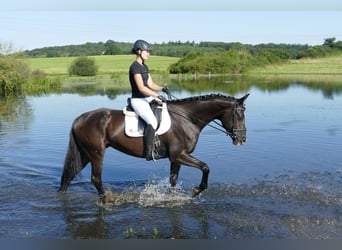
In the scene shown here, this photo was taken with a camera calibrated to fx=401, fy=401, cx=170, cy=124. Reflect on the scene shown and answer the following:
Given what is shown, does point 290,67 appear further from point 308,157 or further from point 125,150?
point 125,150

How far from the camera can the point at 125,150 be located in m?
8.16

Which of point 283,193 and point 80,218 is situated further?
point 283,193

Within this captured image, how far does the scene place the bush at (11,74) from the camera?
4247 centimetres

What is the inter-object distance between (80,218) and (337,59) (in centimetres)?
7796

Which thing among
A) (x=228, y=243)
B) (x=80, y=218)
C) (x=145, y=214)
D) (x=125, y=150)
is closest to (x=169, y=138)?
(x=125, y=150)

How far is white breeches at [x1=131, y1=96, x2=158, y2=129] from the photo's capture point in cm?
771

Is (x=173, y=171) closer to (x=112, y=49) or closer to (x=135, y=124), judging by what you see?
(x=135, y=124)

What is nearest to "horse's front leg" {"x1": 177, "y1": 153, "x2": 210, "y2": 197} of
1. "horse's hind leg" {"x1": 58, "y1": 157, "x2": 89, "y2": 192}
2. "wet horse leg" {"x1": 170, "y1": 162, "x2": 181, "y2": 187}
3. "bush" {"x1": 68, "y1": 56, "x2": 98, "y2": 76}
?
"wet horse leg" {"x1": 170, "y1": 162, "x2": 181, "y2": 187}

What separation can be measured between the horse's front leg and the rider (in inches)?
25.2

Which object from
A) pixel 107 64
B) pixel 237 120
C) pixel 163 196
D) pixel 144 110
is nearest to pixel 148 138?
pixel 144 110

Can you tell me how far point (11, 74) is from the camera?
43.0 metres

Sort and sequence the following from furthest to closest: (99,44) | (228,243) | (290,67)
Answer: (99,44) → (290,67) → (228,243)

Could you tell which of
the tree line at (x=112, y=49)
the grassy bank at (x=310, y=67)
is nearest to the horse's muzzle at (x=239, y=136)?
the grassy bank at (x=310, y=67)

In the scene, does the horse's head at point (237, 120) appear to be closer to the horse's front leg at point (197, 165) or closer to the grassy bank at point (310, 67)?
the horse's front leg at point (197, 165)
